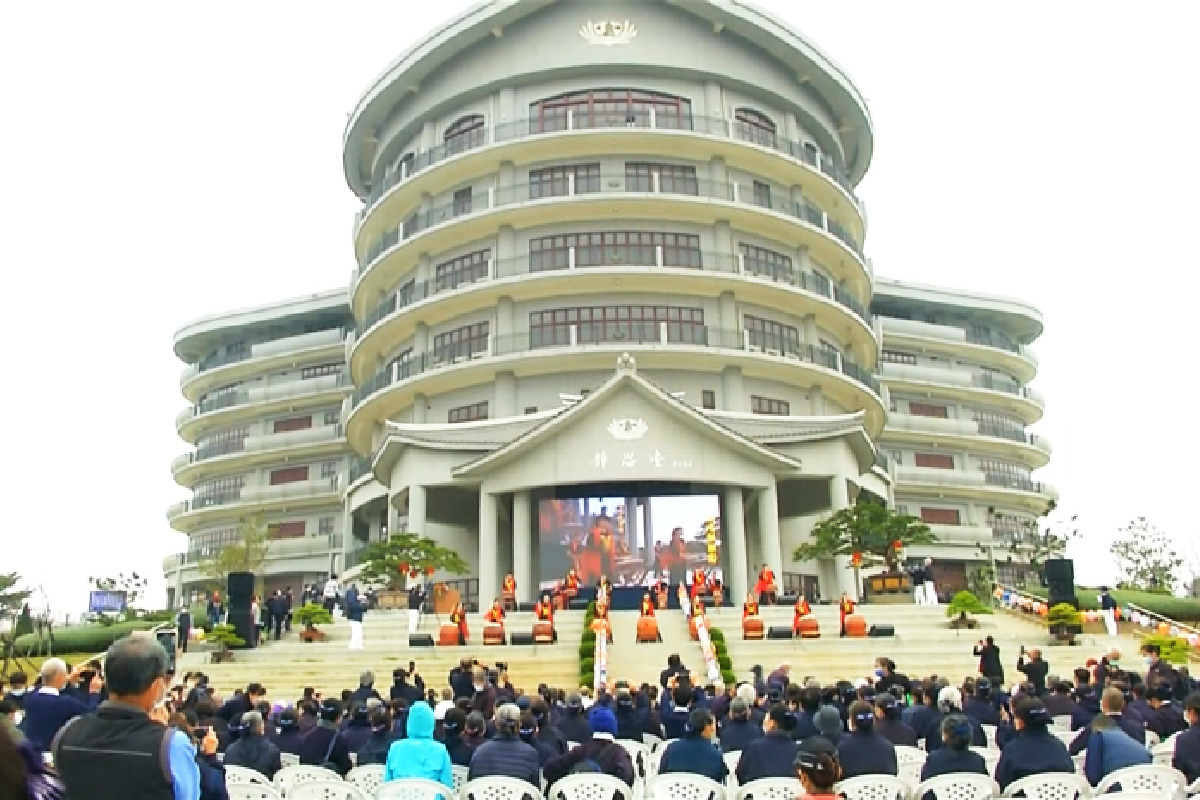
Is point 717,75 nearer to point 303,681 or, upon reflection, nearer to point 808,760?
point 303,681

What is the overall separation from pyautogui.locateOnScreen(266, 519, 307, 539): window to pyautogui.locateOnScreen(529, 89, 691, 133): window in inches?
1259

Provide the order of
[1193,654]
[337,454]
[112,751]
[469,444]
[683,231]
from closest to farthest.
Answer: [112,751], [1193,654], [469,444], [683,231], [337,454]

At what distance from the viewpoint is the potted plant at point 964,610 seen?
28.9 meters

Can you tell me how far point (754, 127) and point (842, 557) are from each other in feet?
64.3

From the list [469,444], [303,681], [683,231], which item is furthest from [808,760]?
[683,231]

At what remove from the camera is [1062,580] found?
30.0 m

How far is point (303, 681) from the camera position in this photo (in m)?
24.4

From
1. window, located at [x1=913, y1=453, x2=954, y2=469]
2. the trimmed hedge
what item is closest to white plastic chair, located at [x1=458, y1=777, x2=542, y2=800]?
the trimmed hedge

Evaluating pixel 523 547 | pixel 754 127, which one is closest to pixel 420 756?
pixel 523 547

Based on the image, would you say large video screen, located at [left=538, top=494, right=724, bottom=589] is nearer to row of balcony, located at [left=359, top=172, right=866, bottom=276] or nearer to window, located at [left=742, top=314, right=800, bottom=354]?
window, located at [left=742, top=314, right=800, bottom=354]

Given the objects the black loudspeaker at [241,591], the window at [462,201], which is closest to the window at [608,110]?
the window at [462,201]

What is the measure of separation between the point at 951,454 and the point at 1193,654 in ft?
137

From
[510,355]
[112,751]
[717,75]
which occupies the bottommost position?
[112,751]

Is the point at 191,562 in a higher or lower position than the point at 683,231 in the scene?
lower
